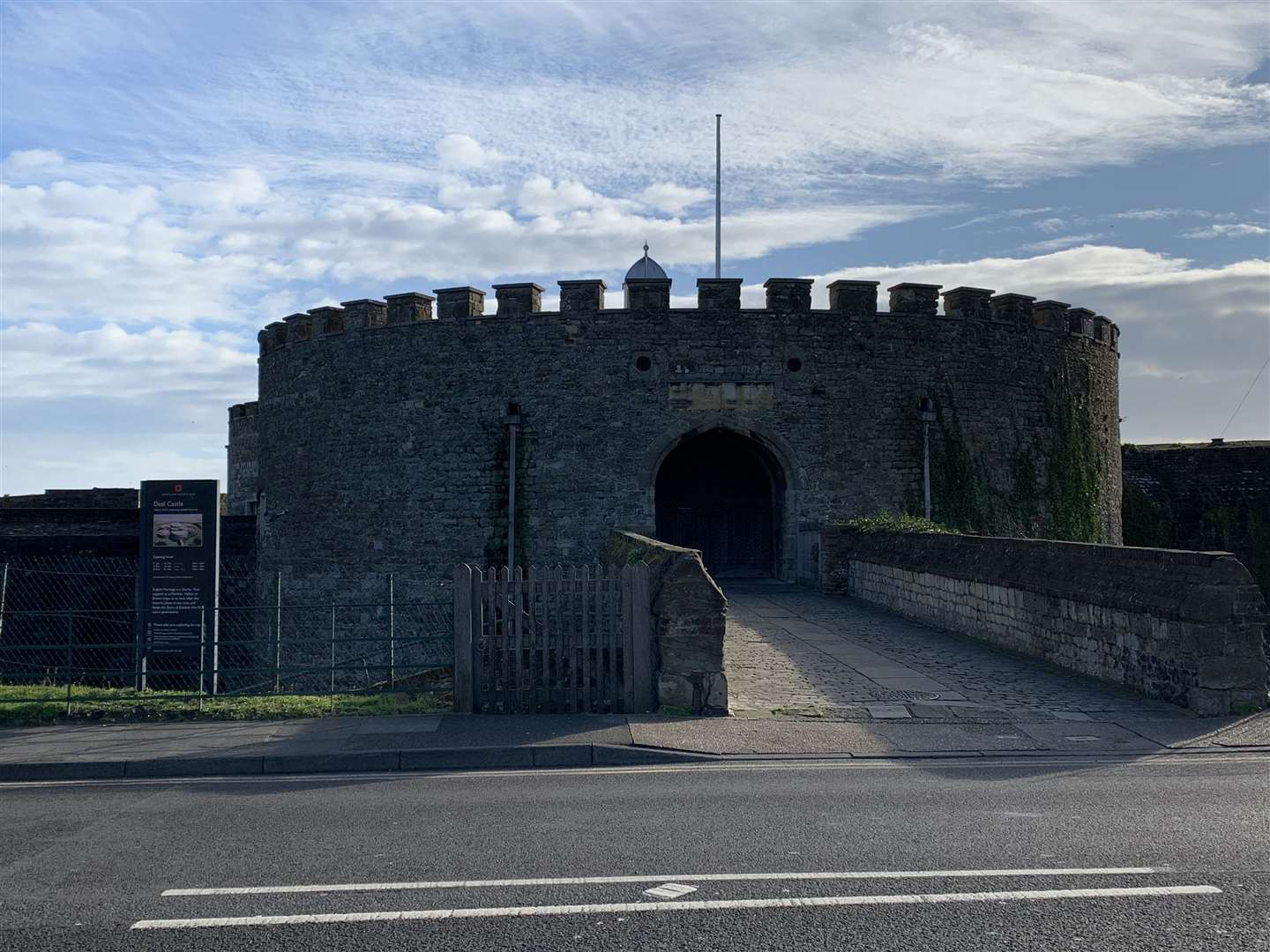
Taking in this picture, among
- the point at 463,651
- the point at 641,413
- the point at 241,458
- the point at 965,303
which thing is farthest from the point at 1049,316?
the point at 241,458

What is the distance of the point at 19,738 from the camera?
9758 millimetres

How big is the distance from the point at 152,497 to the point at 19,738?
4.48 m

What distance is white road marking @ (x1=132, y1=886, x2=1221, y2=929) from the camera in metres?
5.02

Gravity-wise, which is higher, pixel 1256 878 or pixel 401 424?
pixel 401 424

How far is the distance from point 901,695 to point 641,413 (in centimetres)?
1204

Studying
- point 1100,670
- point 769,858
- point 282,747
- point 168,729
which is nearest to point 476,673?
point 282,747

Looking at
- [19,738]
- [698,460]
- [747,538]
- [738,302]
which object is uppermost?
[738,302]

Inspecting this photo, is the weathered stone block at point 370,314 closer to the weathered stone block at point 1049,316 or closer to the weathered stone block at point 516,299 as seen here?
the weathered stone block at point 516,299

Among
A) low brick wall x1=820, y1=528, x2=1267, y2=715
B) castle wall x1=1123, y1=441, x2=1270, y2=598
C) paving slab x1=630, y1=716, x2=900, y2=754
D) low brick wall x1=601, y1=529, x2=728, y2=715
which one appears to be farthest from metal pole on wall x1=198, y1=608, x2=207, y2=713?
castle wall x1=1123, y1=441, x2=1270, y2=598

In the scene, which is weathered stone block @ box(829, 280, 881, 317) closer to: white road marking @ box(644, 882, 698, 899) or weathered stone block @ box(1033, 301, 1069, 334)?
weathered stone block @ box(1033, 301, 1069, 334)

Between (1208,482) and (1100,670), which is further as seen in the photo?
(1208,482)

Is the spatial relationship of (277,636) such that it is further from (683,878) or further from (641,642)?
(683,878)

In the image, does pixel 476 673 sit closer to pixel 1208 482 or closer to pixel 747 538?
pixel 747 538

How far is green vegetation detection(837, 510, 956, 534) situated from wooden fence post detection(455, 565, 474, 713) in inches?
429
